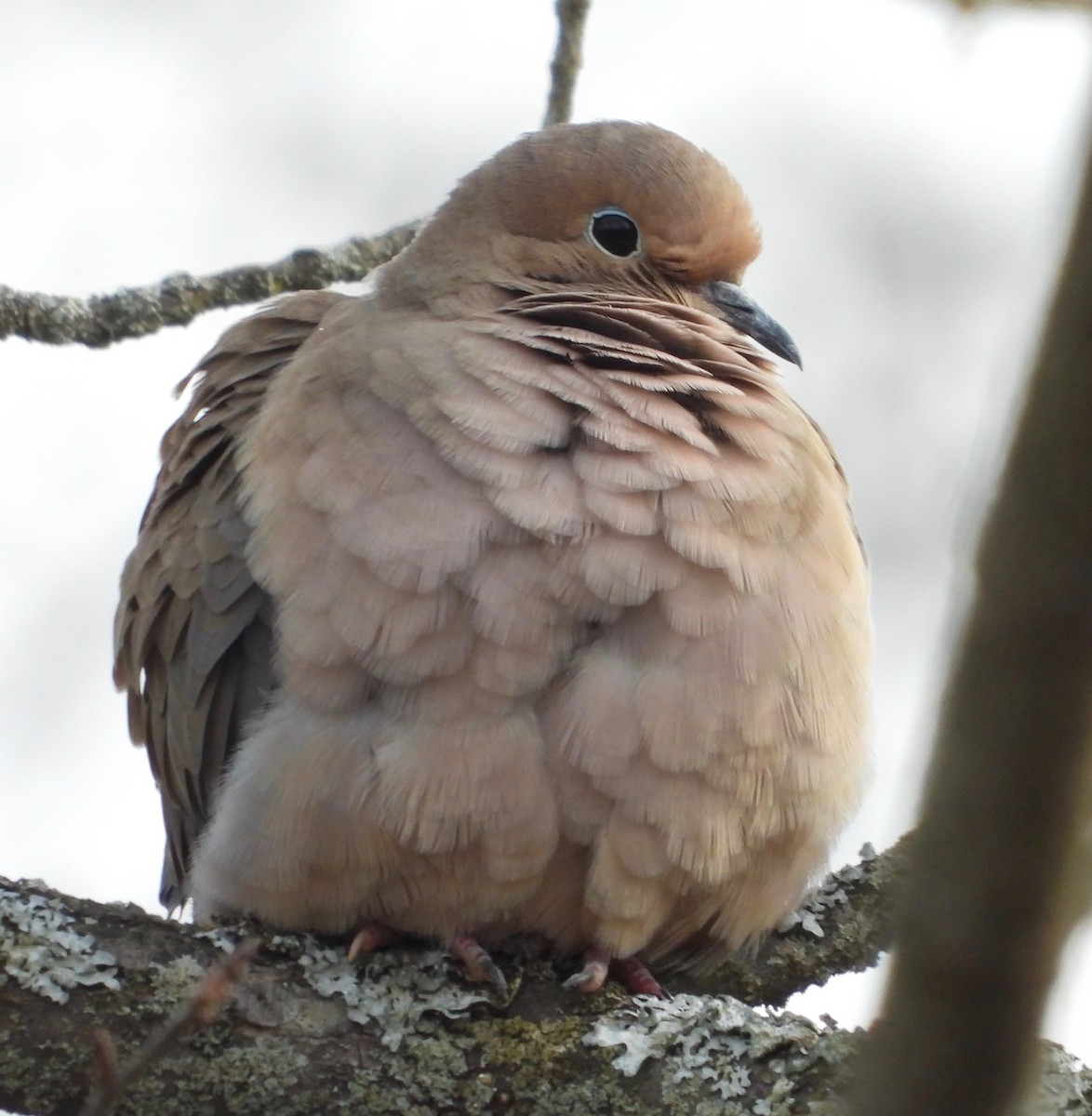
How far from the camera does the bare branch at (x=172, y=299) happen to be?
3.88 meters

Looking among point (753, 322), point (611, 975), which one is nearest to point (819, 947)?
point (611, 975)

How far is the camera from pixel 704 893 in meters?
3.19

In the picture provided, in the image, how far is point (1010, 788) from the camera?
0.95 m

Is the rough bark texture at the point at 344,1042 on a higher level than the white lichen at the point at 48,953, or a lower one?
lower

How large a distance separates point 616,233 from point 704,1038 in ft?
7.18

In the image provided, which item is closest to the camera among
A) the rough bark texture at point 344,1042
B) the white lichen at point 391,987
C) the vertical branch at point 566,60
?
the rough bark texture at point 344,1042

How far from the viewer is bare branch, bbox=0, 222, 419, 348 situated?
3877mm

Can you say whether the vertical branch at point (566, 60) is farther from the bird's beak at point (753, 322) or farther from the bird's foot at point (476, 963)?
the bird's foot at point (476, 963)

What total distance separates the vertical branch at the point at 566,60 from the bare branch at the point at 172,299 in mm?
666

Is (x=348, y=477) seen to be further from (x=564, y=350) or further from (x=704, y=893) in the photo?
(x=704, y=893)

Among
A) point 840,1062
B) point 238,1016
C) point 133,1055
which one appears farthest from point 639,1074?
point 133,1055

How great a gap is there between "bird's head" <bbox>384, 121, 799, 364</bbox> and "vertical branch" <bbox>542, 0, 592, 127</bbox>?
1.27 feet

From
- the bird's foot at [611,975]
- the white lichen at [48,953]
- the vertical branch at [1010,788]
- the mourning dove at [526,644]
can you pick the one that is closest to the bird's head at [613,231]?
the mourning dove at [526,644]

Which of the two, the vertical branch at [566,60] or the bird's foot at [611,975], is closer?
the bird's foot at [611,975]
